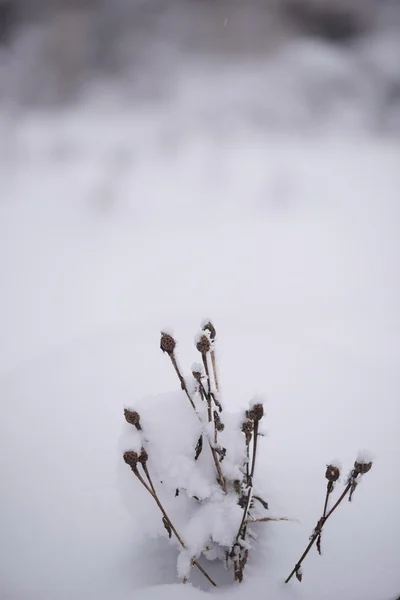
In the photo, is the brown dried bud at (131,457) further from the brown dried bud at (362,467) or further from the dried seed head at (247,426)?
the brown dried bud at (362,467)

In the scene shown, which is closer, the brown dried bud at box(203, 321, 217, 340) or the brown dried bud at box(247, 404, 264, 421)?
the brown dried bud at box(247, 404, 264, 421)

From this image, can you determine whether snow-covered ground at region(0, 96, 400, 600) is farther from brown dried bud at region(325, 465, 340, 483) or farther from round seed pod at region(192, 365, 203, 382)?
round seed pod at region(192, 365, 203, 382)

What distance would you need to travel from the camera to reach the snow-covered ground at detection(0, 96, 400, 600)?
→ 3.01 feet

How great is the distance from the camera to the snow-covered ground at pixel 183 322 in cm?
92

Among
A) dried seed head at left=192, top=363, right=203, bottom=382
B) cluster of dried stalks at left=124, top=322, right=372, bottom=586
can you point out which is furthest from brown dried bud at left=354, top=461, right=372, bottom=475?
dried seed head at left=192, top=363, right=203, bottom=382

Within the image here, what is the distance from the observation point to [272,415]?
140cm

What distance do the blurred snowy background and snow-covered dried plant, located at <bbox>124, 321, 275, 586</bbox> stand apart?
80 millimetres

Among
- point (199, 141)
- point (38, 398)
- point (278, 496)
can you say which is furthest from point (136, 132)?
point (278, 496)

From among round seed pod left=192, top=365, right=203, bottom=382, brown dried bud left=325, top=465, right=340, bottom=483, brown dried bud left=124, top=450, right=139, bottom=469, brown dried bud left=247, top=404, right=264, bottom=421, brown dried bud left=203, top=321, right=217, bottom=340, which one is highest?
brown dried bud left=203, top=321, right=217, bottom=340

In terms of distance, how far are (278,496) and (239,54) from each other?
3528 mm

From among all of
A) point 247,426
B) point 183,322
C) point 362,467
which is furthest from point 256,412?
point 183,322

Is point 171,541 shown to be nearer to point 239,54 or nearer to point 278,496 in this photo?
point 278,496

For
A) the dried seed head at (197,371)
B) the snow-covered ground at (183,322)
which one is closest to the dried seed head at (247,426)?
the dried seed head at (197,371)

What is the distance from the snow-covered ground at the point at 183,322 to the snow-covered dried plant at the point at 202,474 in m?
0.07
